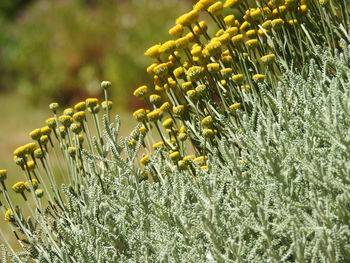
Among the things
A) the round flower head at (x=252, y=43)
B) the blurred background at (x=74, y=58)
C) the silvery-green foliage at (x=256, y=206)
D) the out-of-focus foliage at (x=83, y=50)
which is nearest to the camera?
the silvery-green foliage at (x=256, y=206)

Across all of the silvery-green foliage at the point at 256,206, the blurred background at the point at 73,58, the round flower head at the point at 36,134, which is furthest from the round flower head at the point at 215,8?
the blurred background at the point at 73,58

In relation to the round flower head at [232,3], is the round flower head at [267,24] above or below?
below

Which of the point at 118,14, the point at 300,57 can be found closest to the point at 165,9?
the point at 118,14

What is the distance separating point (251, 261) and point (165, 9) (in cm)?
893

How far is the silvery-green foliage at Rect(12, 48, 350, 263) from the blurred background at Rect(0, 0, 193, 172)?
6.14 meters

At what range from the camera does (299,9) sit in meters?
2.83

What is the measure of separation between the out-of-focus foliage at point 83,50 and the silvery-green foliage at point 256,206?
6.76 metres

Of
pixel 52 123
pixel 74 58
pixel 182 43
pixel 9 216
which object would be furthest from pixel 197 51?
pixel 74 58

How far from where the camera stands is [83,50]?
1041cm

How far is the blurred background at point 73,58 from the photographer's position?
30.3 ft

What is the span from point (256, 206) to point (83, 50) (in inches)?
343

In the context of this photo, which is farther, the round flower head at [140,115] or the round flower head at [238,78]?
the round flower head at [140,115]

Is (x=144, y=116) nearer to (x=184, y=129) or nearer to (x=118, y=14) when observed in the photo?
(x=184, y=129)

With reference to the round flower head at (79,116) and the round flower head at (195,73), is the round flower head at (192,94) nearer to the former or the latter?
the round flower head at (195,73)
